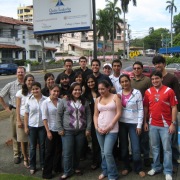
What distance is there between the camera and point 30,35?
5300cm

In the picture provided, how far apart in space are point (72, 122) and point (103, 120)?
511mm

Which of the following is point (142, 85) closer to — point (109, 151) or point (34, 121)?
point (109, 151)

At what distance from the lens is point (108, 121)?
14.9ft

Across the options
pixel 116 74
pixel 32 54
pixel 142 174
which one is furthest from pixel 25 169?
pixel 32 54

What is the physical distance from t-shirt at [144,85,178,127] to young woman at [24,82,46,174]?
6.15ft

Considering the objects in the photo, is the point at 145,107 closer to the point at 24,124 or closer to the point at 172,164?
the point at 172,164

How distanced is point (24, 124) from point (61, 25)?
405 centimetres

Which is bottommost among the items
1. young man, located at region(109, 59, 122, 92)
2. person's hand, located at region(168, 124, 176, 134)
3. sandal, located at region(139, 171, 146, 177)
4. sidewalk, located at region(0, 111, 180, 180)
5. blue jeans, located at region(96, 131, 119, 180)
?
sidewalk, located at region(0, 111, 180, 180)

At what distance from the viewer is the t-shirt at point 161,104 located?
446 centimetres

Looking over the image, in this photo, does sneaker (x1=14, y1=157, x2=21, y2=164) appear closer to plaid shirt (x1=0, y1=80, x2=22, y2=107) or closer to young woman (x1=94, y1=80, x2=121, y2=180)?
plaid shirt (x1=0, y1=80, x2=22, y2=107)

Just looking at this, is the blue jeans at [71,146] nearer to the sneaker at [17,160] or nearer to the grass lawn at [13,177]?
the grass lawn at [13,177]

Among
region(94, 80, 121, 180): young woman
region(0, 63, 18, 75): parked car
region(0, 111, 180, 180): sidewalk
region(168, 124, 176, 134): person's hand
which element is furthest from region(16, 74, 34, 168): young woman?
region(0, 63, 18, 75): parked car

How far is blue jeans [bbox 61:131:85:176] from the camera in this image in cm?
→ 477

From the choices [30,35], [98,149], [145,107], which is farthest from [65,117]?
[30,35]
